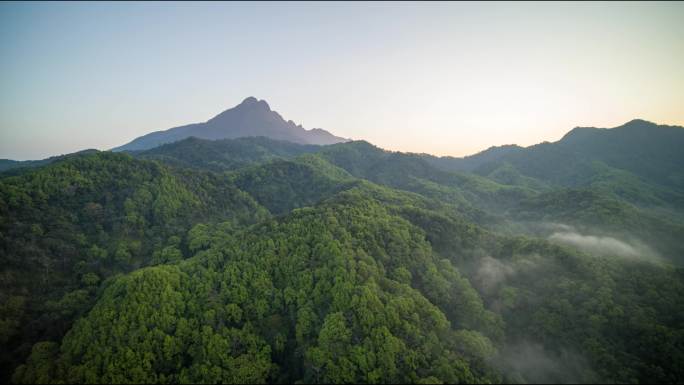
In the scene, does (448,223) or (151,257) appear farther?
(448,223)

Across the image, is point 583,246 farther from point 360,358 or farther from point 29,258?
point 29,258

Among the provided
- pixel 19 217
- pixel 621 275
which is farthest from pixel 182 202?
pixel 621 275

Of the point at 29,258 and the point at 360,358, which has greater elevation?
the point at 29,258

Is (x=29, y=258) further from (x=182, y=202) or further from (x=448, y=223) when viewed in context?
(x=448, y=223)

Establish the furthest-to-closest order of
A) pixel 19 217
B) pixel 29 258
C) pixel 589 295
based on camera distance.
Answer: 1. pixel 19 217
2. pixel 29 258
3. pixel 589 295

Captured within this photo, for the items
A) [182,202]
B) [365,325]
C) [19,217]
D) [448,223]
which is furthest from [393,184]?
[19,217]

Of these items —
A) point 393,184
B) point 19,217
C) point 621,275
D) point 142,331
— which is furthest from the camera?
point 393,184

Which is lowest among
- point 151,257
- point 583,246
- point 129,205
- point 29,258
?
point 583,246
